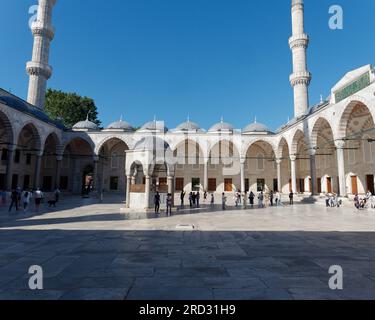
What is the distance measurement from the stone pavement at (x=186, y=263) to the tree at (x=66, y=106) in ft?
125

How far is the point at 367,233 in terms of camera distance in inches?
306

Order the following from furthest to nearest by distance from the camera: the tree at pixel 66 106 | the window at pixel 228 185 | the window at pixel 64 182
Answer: the tree at pixel 66 106 → the window at pixel 228 185 → the window at pixel 64 182

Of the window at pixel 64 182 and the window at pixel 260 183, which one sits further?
the window at pixel 260 183

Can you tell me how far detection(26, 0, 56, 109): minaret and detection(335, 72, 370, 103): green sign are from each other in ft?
Answer: 103

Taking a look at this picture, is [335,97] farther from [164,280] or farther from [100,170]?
[100,170]

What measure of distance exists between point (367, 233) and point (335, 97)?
45.9 feet

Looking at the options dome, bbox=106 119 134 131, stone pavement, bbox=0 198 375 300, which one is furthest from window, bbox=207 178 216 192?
stone pavement, bbox=0 198 375 300

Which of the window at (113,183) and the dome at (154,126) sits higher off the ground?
the dome at (154,126)

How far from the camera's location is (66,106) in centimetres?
4131

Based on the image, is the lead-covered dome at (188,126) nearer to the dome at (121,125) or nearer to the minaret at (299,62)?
the dome at (121,125)

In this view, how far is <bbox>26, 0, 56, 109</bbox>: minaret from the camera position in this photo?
29.7 meters

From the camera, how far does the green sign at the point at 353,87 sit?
1537 centimetres

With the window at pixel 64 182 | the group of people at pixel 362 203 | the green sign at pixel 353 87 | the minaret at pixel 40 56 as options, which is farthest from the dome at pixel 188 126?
the group of people at pixel 362 203
